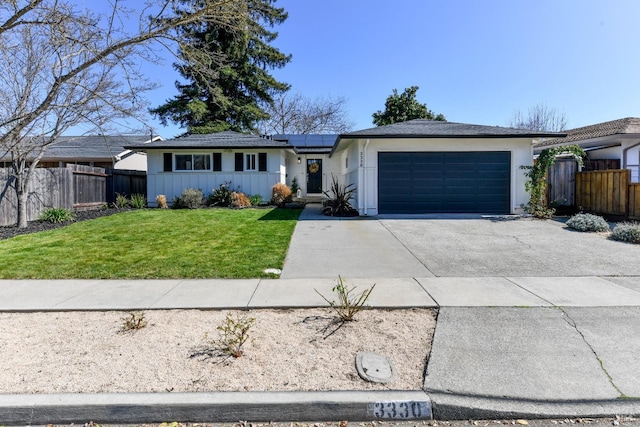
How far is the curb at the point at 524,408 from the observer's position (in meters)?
3.05

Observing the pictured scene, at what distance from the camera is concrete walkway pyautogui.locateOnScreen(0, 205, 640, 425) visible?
10.2ft

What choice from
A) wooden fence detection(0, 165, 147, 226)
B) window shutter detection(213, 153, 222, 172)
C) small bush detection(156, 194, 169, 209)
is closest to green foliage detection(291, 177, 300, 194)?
window shutter detection(213, 153, 222, 172)

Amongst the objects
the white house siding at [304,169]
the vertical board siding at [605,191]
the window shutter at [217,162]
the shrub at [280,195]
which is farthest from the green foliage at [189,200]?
the vertical board siding at [605,191]

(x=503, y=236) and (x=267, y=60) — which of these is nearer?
(x=503, y=236)

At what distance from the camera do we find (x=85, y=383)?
3396mm

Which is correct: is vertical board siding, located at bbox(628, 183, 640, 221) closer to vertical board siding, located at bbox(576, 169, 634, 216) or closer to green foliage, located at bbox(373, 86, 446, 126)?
vertical board siding, located at bbox(576, 169, 634, 216)

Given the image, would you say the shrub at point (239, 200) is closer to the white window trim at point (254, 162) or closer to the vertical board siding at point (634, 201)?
the white window trim at point (254, 162)

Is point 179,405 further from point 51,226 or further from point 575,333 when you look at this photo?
point 51,226

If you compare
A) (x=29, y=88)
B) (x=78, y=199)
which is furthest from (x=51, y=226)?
(x=29, y=88)

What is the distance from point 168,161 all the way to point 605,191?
1855cm

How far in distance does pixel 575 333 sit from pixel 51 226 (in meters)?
14.2

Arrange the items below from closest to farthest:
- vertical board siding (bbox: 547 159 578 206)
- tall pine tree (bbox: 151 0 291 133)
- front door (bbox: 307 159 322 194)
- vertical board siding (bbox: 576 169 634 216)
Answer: vertical board siding (bbox: 576 169 634 216) < vertical board siding (bbox: 547 159 578 206) < front door (bbox: 307 159 322 194) < tall pine tree (bbox: 151 0 291 133)

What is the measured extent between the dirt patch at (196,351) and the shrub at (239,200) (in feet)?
43.4

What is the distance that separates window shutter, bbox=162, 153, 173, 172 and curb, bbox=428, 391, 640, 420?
61.1 ft
